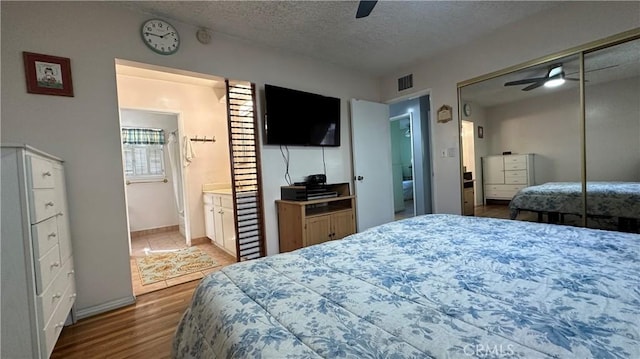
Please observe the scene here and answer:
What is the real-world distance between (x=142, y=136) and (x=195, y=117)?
4.51 feet

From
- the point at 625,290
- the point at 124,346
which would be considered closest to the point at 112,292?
the point at 124,346

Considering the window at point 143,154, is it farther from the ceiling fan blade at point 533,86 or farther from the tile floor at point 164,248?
the ceiling fan blade at point 533,86

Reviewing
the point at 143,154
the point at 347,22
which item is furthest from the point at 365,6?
the point at 143,154

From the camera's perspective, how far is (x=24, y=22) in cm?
185

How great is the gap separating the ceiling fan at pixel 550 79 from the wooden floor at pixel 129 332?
151 inches

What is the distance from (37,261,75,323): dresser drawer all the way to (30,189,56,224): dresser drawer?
1.22ft

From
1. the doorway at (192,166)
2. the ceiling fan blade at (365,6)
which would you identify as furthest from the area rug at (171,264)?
the ceiling fan blade at (365,6)

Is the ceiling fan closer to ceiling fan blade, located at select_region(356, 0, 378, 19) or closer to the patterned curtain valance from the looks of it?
ceiling fan blade, located at select_region(356, 0, 378, 19)

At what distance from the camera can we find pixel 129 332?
1.80m

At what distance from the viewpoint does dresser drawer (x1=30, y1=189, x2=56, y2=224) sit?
1270 mm

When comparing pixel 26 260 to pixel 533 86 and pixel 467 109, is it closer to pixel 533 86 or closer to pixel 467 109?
pixel 467 109

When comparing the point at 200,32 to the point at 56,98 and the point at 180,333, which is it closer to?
the point at 56,98

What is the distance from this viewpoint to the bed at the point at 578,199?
219 centimetres

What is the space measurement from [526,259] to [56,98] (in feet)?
10.3
